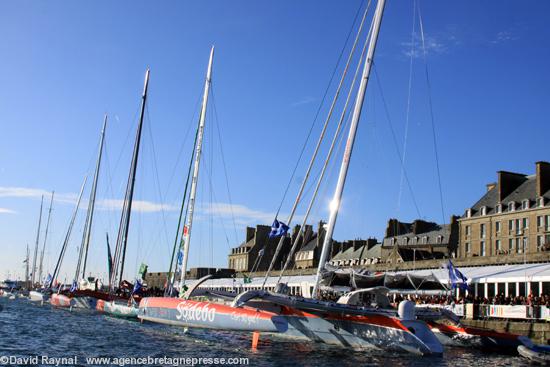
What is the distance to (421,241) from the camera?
8800 centimetres

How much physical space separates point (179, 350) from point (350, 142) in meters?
12.6

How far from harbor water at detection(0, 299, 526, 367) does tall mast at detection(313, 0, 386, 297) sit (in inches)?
163

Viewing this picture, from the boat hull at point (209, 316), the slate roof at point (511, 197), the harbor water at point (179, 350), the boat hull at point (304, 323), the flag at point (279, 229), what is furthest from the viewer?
the slate roof at point (511, 197)

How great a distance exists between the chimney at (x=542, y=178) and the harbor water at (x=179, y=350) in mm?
43662

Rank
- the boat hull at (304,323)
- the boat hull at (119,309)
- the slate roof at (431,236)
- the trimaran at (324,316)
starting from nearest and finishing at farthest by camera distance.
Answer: the boat hull at (304,323) → the trimaran at (324,316) → the boat hull at (119,309) → the slate roof at (431,236)

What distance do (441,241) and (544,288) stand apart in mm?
46263

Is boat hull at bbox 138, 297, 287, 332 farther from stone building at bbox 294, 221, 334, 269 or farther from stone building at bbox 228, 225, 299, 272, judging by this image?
stone building at bbox 228, 225, 299, 272

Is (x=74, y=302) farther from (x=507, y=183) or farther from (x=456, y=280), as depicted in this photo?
(x=507, y=183)

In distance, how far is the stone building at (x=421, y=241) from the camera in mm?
80375

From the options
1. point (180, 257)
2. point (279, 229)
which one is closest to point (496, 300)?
point (279, 229)

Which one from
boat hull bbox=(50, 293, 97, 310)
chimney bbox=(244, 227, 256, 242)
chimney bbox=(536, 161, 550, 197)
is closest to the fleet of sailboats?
boat hull bbox=(50, 293, 97, 310)

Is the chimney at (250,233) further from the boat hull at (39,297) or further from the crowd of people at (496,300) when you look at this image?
the crowd of people at (496,300)

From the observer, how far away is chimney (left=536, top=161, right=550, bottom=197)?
67.1 m

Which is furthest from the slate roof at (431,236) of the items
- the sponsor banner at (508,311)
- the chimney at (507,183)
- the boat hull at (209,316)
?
the boat hull at (209,316)
